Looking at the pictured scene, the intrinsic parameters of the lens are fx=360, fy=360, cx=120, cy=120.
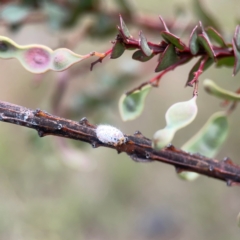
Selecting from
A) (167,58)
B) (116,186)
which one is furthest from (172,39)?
(116,186)

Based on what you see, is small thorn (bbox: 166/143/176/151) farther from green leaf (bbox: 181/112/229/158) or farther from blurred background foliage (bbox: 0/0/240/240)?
blurred background foliage (bbox: 0/0/240/240)

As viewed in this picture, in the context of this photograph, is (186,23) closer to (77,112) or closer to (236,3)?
(77,112)

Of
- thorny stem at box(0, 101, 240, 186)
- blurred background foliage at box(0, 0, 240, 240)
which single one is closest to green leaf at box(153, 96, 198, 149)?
thorny stem at box(0, 101, 240, 186)

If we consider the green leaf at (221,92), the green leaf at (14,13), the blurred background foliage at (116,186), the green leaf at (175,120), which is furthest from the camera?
the blurred background foliage at (116,186)

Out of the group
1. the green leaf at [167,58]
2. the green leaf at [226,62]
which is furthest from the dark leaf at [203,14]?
the green leaf at [167,58]

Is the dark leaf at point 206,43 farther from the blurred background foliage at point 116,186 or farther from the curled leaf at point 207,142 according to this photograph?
the blurred background foliage at point 116,186

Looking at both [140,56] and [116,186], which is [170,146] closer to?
[140,56]
